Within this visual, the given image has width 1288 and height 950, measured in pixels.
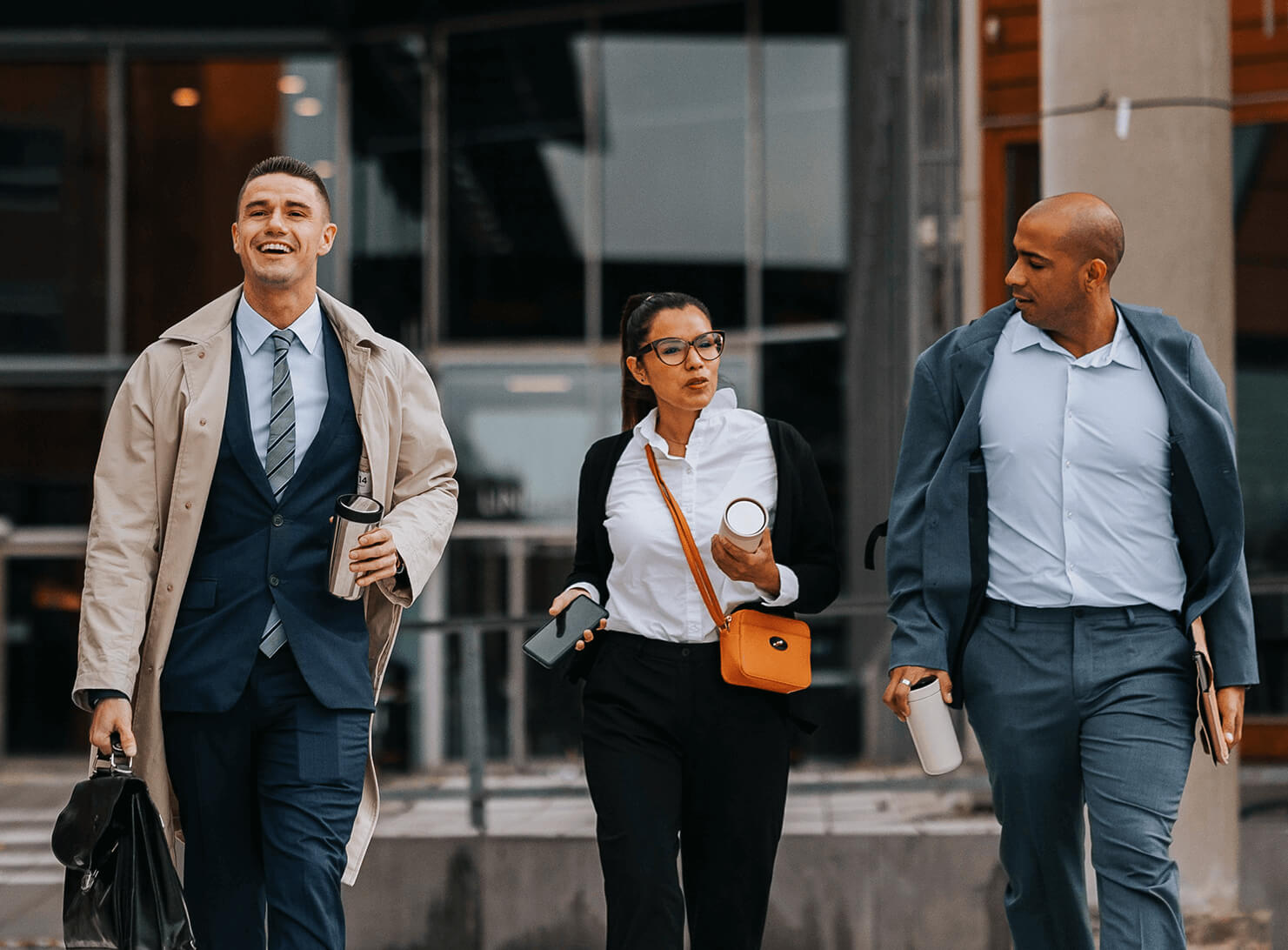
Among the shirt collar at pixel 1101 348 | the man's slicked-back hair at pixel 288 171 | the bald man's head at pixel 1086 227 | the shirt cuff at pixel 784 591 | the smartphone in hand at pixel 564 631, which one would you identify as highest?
the man's slicked-back hair at pixel 288 171

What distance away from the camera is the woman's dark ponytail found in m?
4.12

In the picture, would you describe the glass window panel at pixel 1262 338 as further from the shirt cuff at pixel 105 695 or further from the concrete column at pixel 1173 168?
the shirt cuff at pixel 105 695

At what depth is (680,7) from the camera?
14.5 meters

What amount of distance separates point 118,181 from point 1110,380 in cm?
1306

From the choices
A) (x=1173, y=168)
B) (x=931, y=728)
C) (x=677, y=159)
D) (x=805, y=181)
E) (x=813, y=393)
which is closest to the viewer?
(x=931, y=728)

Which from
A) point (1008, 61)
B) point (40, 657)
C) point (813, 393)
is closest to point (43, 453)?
point (40, 657)

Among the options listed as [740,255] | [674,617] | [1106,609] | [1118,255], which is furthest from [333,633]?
[740,255]

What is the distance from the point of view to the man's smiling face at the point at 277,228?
3816 millimetres

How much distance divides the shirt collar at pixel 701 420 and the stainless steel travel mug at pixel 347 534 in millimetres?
809

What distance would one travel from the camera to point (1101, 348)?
3869 mm

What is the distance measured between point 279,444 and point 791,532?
1235 millimetres

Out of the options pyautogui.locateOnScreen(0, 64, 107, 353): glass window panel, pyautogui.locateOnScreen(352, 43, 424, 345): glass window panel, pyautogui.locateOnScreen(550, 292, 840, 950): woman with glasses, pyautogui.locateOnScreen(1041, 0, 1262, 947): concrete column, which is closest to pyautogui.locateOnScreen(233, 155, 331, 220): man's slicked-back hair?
pyautogui.locateOnScreen(550, 292, 840, 950): woman with glasses

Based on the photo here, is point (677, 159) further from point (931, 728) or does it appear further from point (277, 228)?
point (931, 728)

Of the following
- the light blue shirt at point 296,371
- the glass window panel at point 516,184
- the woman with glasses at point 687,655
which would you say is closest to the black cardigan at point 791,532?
the woman with glasses at point 687,655
